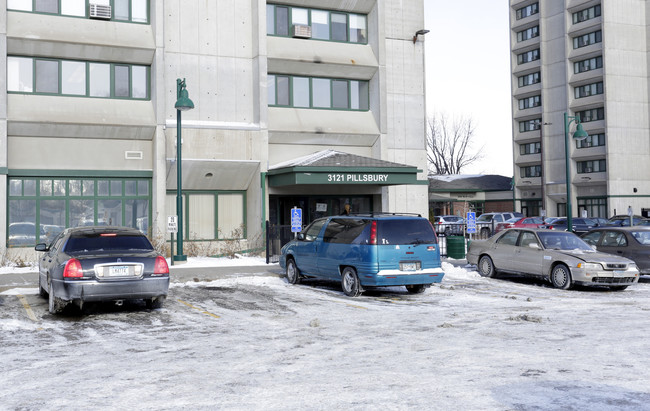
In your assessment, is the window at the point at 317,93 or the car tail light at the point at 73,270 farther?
the window at the point at 317,93

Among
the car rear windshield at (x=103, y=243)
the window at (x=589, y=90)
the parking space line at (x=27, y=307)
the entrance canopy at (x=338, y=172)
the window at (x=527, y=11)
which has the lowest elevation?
the parking space line at (x=27, y=307)

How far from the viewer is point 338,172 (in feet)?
80.3

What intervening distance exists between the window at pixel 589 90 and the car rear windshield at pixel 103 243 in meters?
63.1

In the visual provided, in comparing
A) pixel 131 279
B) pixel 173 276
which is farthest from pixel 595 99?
pixel 131 279

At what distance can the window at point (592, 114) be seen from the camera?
216 ft

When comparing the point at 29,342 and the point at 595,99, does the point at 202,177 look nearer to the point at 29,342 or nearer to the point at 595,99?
the point at 29,342

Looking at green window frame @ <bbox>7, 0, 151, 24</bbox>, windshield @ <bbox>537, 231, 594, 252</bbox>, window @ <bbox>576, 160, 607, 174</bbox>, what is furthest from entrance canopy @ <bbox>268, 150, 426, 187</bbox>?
window @ <bbox>576, 160, 607, 174</bbox>

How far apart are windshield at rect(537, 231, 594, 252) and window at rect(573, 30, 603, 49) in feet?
182

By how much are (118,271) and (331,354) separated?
4.71 meters

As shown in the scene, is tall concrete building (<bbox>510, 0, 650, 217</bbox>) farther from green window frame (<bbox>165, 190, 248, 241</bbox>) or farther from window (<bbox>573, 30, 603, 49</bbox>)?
green window frame (<bbox>165, 190, 248, 241</bbox>)

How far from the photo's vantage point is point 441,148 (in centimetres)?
9219

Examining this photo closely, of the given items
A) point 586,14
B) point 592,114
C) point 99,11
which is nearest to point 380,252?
point 99,11

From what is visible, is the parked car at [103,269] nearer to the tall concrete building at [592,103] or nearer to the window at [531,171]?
the tall concrete building at [592,103]

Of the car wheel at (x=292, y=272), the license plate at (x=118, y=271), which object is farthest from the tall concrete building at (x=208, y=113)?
the license plate at (x=118, y=271)
